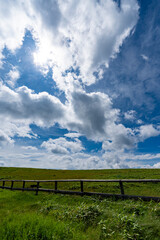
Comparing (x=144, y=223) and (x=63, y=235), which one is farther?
(x=144, y=223)

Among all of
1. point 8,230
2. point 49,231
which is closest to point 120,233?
point 49,231

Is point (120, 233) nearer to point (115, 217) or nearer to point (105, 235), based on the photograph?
point (105, 235)

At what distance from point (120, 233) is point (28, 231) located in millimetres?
2426

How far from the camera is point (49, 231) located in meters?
3.50

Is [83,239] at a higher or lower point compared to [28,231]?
lower

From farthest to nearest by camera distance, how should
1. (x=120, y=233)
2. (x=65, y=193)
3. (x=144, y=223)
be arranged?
(x=65, y=193)
(x=144, y=223)
(x=120, y=233)

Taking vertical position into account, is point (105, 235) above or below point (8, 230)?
below

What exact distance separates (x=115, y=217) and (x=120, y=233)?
822mm

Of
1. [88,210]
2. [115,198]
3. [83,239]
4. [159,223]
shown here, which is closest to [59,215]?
[88,210]

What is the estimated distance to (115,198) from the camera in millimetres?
8172

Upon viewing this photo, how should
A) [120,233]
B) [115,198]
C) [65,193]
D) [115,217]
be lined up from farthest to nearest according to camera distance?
1. [65,193]
2. [115,198]
3. [115,217]
4. [120,233]

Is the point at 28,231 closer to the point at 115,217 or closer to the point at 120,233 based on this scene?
the point at 120,233

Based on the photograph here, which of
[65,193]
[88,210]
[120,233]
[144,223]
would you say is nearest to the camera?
[120,233]

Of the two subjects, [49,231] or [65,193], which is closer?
[49,231]
